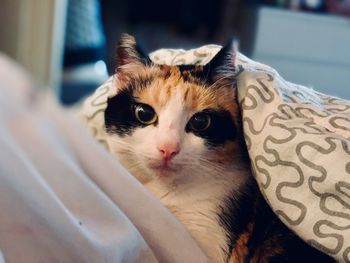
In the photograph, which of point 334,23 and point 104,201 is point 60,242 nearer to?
point 104,201

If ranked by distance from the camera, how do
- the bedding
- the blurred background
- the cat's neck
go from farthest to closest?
the blurred background, the cat's neck, the bedding

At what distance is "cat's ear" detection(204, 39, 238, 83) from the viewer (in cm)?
73

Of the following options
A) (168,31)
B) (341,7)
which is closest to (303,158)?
(341,7)

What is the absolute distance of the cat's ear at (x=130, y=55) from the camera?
0.77 meters

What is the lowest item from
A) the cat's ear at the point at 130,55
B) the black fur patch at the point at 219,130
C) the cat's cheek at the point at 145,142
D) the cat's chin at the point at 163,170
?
the cat's chin at the point at 163,170

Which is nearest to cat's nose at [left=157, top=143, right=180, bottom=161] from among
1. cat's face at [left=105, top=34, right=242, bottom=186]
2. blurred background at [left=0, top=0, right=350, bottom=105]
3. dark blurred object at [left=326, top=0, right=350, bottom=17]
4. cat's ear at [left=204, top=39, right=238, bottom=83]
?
cat's face at [left=105, top=34, right=242, bottom=186]

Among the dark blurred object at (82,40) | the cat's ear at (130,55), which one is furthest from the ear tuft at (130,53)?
the dark blurred object at (82,40)

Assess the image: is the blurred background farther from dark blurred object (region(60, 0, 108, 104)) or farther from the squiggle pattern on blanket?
the squiggle pattern on blanket

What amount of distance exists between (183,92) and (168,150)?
3.5 inches

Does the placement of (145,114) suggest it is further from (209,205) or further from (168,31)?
(168,31)

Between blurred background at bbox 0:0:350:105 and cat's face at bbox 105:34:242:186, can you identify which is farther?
blurred background at bbox 0:0:350:105

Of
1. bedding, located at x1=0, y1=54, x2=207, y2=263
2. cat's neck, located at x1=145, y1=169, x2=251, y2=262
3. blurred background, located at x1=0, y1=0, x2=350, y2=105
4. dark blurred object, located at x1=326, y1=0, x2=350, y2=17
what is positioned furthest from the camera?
dark blurred object, located at x1=326, y1=0, x2=350, y2=17

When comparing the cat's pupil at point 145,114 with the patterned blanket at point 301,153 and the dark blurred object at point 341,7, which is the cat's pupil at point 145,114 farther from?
the dark blurred object at point 341,7

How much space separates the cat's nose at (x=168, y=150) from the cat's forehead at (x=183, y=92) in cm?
6
